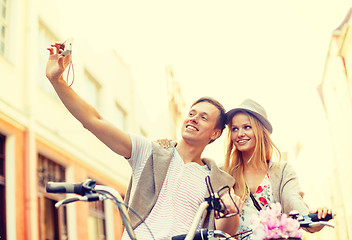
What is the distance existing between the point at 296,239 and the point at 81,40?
11417 millimetres

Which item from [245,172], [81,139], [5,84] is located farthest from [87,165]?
[245,172]

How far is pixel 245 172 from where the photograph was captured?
369cm

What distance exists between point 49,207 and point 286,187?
790cm

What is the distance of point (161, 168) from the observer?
316cm

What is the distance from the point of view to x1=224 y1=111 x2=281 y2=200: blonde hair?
143 inches

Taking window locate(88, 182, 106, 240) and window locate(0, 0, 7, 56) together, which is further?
window locate(88, 182, 106, 240)

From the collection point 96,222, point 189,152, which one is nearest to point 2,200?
point 96,222

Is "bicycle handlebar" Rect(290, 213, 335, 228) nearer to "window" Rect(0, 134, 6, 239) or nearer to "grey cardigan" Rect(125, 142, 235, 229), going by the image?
"grey cardigan" Rect(125, 142, 235, 229)

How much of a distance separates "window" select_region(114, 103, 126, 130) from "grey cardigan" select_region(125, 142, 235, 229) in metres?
12.8

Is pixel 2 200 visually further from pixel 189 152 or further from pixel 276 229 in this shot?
pixel 276 229

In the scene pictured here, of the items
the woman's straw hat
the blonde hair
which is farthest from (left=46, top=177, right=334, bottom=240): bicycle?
the woman's straw hat

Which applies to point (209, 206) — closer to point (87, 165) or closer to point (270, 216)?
point (270, 216)

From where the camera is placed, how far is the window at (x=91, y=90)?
13.7 metres

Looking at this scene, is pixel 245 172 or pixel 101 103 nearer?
pixel 245 172
